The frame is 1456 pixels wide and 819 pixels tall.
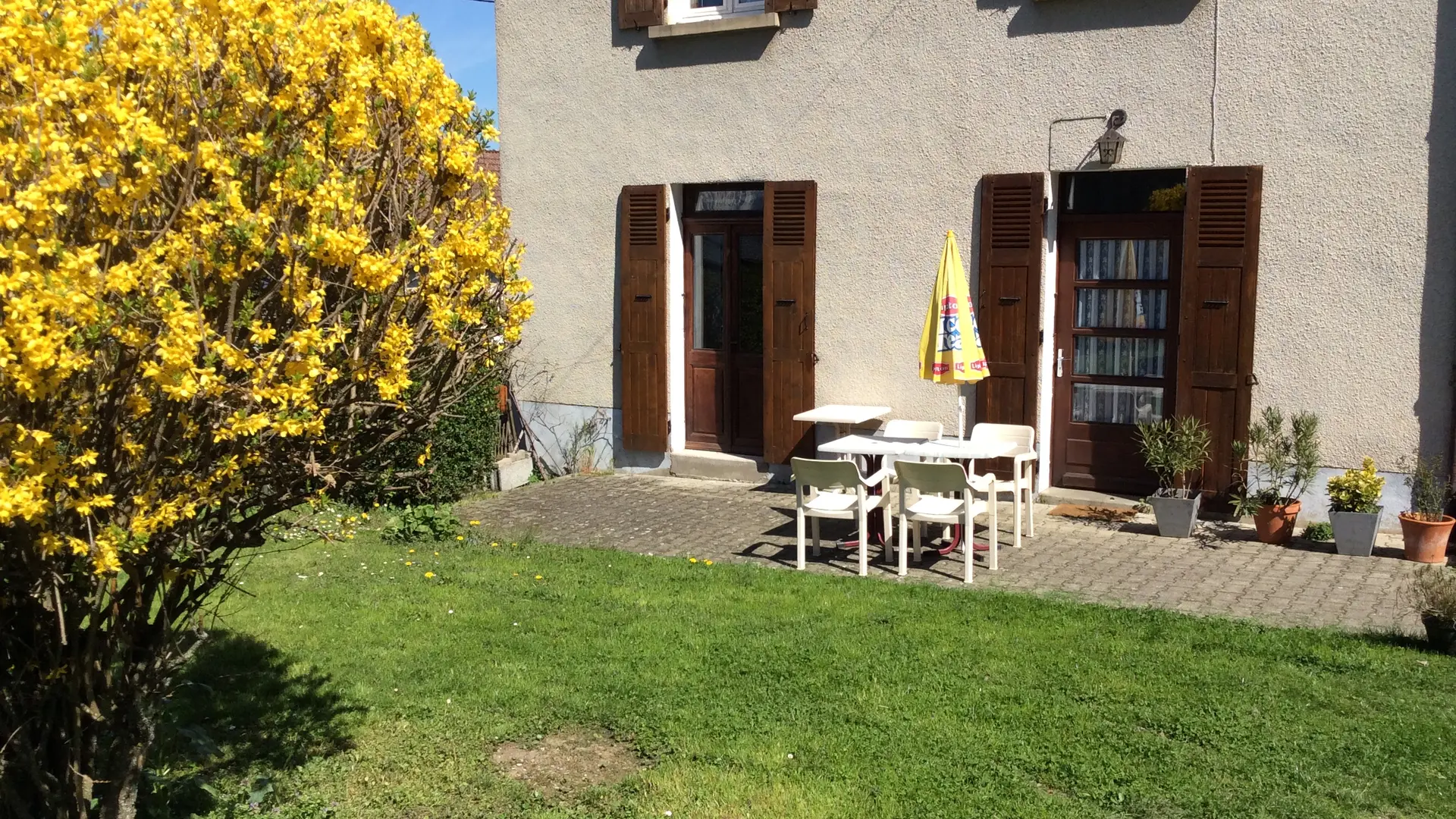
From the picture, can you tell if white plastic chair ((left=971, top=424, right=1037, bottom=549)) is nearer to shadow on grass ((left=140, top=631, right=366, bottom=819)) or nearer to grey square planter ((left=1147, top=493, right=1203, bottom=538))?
grey square planter ((left=1147, top=493, right=1203, bottom=538))

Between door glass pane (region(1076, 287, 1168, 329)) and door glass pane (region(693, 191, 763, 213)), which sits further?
door glass pane (region(693, 191, 763, 213))

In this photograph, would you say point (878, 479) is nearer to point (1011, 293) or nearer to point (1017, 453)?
point (1017, 453)

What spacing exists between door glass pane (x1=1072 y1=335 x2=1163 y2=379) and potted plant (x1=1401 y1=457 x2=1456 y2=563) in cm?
201

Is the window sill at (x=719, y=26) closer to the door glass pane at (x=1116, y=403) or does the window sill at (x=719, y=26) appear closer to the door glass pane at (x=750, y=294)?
the door glass pane at (x=750, y=294)

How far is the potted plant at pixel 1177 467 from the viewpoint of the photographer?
8.65m

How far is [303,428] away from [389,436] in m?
0.58

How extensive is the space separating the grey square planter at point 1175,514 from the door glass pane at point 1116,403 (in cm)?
105

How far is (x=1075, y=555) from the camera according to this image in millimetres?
8250

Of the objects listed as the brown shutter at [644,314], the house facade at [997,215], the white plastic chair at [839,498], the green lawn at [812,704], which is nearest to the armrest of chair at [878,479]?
the white plastic chair at [839,498]

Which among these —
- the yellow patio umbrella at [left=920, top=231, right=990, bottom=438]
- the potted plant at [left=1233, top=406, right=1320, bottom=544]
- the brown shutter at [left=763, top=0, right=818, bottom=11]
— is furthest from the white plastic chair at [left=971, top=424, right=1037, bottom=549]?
the brown shutter at [left=763, top=0, right=818, bottom=11]

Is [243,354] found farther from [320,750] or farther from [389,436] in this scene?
[320,750]

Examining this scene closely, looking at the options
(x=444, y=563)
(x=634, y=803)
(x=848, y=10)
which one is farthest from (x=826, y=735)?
(x=848, y=10)

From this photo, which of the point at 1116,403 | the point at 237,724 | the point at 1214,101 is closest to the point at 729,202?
the point at 1116,403

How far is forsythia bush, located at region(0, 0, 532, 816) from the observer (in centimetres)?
299
